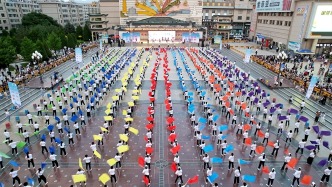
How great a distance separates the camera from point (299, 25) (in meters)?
39.0

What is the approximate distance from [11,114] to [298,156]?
18.4 meters

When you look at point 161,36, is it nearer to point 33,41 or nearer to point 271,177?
point 33,41

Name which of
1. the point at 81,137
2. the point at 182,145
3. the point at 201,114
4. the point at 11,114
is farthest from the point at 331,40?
the point at 11,114

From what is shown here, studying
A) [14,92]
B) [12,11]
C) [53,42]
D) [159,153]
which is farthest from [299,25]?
[12,11]

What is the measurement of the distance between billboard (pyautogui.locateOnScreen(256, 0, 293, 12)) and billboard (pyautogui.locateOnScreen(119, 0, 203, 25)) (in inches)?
626

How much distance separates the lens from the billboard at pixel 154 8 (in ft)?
195

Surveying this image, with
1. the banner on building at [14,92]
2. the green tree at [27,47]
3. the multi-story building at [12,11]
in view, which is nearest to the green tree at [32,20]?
the multi-story building at [12,11]

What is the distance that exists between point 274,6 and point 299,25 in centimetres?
876

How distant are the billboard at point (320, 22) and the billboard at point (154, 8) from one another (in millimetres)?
30976

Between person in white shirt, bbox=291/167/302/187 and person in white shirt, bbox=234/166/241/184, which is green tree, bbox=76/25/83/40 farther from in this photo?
person in white shirt, bbox=291/167/302/187

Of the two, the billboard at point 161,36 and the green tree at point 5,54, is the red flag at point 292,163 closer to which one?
the green tree at point 5,54

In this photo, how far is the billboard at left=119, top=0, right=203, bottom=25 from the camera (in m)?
59.6

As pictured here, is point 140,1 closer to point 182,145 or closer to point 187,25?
point 187,25

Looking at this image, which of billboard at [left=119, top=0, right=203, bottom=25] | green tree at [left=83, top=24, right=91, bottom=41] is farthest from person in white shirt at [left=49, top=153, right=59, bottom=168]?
billboard at [left=119, top=0, right=203, bottom=25]
